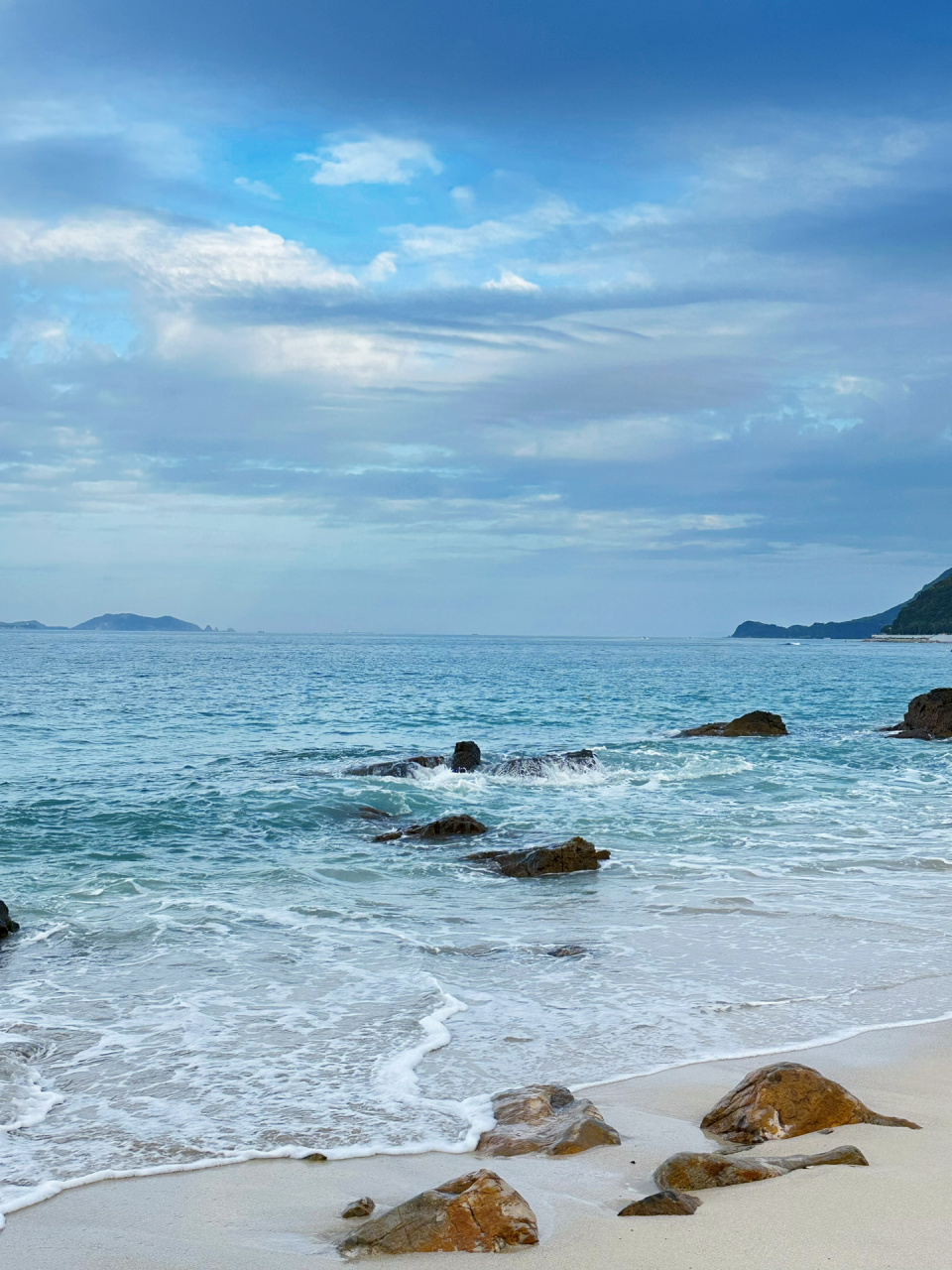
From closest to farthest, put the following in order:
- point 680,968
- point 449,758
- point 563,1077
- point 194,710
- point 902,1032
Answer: point 563,1077, point 902,1032, point 680,968, point 449,758, point 194,710

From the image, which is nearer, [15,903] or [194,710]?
[15,903]

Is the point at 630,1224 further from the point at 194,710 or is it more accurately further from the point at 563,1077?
the point at 194,710

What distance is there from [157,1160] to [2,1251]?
1.10 metres

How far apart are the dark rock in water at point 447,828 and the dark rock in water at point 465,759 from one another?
7.38 meters

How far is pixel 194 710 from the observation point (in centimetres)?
4228

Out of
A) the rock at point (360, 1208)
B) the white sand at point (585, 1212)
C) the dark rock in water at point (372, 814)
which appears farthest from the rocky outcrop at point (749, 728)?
the rock at point (360, 1208)

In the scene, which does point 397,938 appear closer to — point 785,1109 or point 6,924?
point 6,924

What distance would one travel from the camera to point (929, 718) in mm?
34094

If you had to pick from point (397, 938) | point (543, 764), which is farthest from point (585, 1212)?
point (543, 764)

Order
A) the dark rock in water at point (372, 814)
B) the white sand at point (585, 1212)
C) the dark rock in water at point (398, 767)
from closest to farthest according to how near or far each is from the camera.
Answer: the white sand at point (585, 1212)
the dark rock in water at point (372, 814)
the dark rock in water at point (398, 767)

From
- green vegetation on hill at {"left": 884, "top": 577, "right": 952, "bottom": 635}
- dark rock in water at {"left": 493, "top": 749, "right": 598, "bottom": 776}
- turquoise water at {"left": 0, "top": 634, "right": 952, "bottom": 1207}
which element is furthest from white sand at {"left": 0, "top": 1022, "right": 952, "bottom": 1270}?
green vegetation on hill at {"left": 884, "top": 577, "right": 952, "bottom": 635}

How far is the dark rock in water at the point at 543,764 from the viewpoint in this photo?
81.1ft

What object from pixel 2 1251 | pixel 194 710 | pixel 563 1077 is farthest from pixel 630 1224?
pixel 194 710

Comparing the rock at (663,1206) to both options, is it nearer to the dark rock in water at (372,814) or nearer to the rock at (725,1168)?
the rock at (725,1168)
